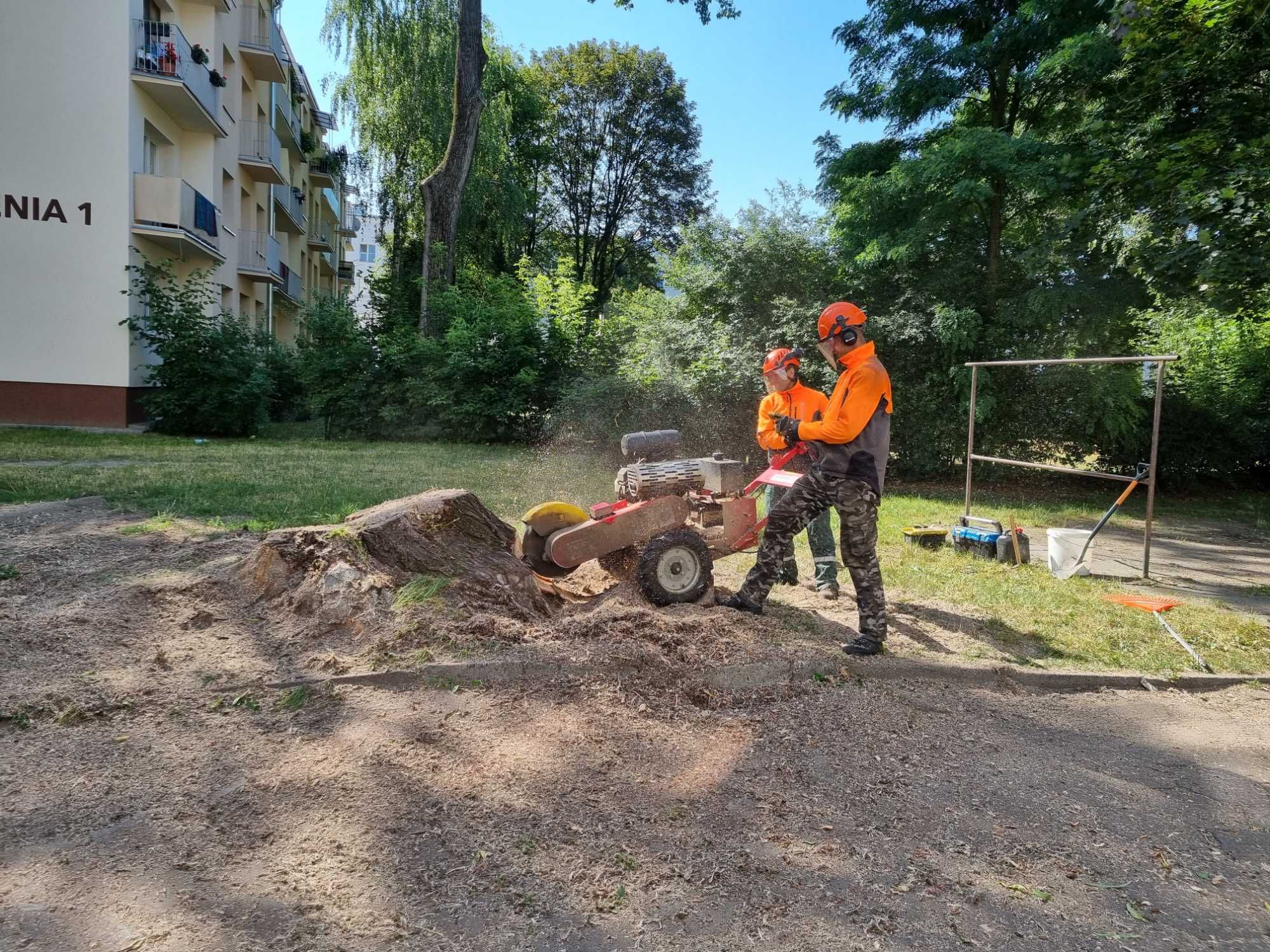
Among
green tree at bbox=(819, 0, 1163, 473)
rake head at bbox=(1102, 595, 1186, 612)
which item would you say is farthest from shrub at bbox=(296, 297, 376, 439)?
rake head at bbox=(1102, 595, 1186, 612)

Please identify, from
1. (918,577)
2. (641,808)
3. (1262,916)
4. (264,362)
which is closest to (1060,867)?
(1262,916)

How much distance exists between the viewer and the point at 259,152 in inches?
1097

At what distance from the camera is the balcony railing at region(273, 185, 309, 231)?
1238 inches

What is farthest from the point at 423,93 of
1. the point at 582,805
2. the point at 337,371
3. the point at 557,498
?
the point at 582,805

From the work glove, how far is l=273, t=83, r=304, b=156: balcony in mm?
31441

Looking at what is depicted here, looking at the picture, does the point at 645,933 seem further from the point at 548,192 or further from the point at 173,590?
the point at 548,192

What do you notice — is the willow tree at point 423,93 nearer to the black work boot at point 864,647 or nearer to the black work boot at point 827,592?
the black work boot at point 827,592

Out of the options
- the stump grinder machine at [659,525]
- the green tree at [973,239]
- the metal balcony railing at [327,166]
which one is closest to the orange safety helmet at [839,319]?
the stump grinder machine at [659,525]

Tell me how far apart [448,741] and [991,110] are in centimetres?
1451

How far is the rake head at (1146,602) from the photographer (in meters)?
6.24

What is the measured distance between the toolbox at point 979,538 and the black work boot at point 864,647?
12.4 ft

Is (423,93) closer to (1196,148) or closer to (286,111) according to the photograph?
(286,111)

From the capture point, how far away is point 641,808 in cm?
310

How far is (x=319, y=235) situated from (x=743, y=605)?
43.3 metres
